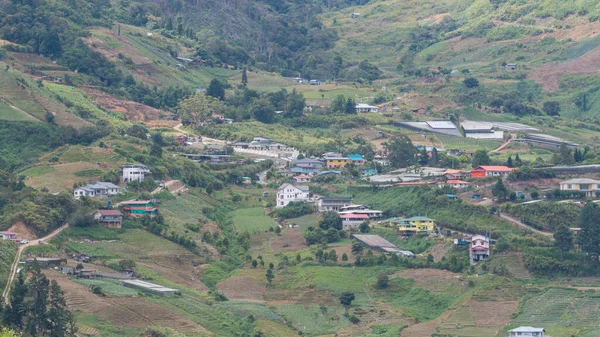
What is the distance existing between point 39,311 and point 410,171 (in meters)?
41.7

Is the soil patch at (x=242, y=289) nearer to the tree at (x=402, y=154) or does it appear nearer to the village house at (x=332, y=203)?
the village house at (x=332, y=203)

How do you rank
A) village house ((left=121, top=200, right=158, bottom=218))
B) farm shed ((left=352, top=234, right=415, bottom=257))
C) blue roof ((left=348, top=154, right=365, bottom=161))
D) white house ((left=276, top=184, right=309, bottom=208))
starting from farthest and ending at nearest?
blue roof ((left=348, top=154, right=365, bottom=161)) → white house ((left=276, top=184, right=309, bottom=208)) → village house ((left=121, top=200, right=158, bottom=218)) → farm shed ((left=352, top=234, right=415, bottom=257))

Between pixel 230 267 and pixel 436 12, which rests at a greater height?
pixel 436 12

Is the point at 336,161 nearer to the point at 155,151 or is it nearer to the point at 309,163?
the point at 309,163

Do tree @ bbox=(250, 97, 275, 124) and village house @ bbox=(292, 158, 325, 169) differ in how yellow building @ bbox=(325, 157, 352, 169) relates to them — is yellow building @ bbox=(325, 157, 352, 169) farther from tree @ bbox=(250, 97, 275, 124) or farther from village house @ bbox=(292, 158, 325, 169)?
tree @ bbox=(250, 97, 275, 124)

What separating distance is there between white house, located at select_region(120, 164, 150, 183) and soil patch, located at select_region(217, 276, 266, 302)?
47.1 ft

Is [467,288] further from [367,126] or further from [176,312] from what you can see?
[367,126]

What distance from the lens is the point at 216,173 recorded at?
299ft

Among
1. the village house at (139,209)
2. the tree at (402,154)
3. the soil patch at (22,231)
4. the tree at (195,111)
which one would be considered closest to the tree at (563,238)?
the village house at (139,209)

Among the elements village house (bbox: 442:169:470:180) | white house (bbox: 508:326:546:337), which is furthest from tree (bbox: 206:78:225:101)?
white house (bbox: 508:326:546:337)

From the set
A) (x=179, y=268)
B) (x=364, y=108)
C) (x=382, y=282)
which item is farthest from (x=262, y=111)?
(x=382, y=282)

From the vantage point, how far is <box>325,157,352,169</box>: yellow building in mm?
96750

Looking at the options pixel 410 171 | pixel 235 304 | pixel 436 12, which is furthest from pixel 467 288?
pixel 436 12

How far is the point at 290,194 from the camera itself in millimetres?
86250
